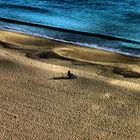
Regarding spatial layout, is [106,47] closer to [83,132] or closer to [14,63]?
[14,63]

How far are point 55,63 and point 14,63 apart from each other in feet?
5.04

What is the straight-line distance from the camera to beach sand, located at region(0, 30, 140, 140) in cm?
1135

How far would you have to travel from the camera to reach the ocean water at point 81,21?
21141 millimetres

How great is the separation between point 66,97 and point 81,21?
12247 millimetres

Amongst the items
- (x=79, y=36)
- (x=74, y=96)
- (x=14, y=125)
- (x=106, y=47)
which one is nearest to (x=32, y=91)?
(x=74, y=96)

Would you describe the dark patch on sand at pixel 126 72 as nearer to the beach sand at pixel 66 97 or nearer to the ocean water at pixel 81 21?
the beach sand at pixel 66 97

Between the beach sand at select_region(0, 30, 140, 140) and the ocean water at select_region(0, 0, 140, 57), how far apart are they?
332cm

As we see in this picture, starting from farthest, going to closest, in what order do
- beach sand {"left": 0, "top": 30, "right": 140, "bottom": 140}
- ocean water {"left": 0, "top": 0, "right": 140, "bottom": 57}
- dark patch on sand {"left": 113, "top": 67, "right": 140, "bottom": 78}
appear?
ocean water {"left": 0, "top": 0, "right": 140, "bottom": 57}
dark patch on sand {"left": 113, "top": 67, "right": 140, "bottom": 78}
beach sand {"left": 0, "top": 30, "right": 140, "bottom": 140}

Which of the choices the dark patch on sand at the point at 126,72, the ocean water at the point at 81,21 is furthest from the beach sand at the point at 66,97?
the ocean water at the point at 81,21

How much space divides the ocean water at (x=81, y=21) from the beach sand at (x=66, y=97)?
332 cm

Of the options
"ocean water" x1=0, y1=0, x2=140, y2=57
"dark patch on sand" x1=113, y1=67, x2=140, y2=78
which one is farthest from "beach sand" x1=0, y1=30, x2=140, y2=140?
"ocean water" x1=0, y1=0, x2=140, y2=57

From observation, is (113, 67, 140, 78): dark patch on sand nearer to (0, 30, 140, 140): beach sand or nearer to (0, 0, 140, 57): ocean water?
(0, 30, 140, 140): beach sand

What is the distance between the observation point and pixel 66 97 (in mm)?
13023

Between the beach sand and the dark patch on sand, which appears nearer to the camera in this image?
the beach sand
